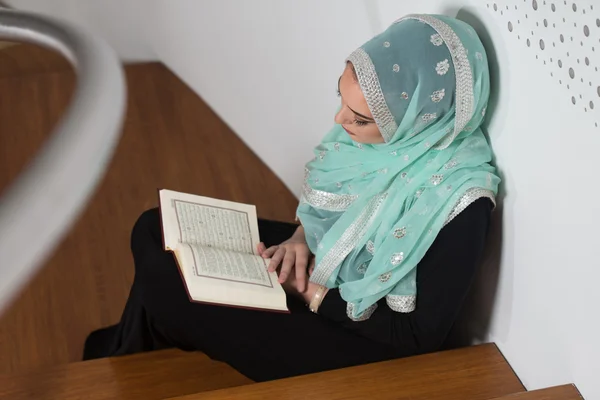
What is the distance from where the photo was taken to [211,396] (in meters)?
1.20

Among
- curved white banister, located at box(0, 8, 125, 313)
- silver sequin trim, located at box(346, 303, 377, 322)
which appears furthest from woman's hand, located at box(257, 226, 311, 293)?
curved white banister, located at box(0, 8, 125, 313)

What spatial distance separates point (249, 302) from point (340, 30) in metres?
0.74

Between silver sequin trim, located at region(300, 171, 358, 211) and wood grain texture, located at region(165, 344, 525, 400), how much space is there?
0.32 metres

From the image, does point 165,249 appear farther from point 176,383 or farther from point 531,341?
point 531,341

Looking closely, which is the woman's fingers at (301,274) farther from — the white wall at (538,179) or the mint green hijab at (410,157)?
the white wall at (538,179)

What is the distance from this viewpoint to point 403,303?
4.15ft

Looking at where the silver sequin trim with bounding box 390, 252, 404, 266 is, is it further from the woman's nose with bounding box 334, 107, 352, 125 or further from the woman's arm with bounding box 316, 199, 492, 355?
the woman's nose with bounding box 334, 107, 352, 125

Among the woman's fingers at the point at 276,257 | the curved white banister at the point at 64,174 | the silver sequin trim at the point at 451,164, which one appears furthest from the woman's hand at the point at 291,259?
the curved white banister at the point at 64,174

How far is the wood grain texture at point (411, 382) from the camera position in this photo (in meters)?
1.22

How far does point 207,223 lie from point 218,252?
3.9 inches

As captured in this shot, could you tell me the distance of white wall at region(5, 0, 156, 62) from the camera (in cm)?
286

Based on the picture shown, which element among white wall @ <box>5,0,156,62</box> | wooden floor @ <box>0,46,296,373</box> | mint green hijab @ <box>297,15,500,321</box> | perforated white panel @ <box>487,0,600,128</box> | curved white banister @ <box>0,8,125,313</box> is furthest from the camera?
white wall @ <box>5,0,156,62</box>

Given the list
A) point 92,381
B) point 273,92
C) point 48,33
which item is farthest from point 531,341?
point 273,92

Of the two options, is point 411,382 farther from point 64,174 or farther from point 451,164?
point 64,174
